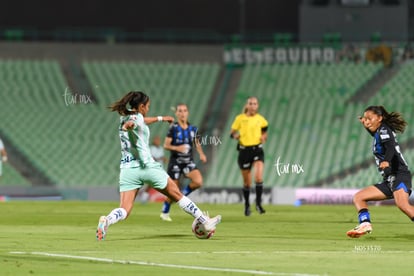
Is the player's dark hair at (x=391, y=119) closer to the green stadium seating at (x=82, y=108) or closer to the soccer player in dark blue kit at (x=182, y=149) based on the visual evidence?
the soccer player in dark blue kit at (x=182, y=149)

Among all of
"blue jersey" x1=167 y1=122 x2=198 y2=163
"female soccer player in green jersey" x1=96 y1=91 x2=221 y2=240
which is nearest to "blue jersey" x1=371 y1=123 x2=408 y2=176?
"female soccer player in green jersey" x1=96 y1=91 x2=221 y2=240

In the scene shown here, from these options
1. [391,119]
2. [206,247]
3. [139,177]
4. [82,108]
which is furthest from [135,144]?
[82,108]

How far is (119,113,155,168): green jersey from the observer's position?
57.3 feet

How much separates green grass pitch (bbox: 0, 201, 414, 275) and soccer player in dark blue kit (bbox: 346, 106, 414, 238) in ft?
1.69

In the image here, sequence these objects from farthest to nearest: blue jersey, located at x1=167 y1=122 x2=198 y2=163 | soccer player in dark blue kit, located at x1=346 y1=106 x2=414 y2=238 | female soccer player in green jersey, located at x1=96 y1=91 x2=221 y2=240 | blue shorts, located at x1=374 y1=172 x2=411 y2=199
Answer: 1. blue jersey, located at x1=167 y1=122 x2=198 y2=163
2. blue shorts, located at x1=374 y1=172 x2=411 y2=199
3. soccer player in dark blue kit, located at x1=346 y1=106 x2=414 y2=238
4. female soccer player in green jersey, located at x1=96 y1=91 x2=221 y2=240

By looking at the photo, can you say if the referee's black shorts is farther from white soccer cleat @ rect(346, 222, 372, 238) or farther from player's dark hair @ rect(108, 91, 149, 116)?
player's dark hair @ rect(108, 91, 149, 116)

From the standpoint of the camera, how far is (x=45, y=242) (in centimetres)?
1727

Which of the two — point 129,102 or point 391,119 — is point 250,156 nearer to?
point 391,119

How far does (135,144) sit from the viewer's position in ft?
57.6

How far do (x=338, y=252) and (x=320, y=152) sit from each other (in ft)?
81.6

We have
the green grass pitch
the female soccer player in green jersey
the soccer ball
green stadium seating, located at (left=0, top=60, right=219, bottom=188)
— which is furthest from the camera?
green stadium seating, located at (left=0, top=60, right=219, bottom=188)

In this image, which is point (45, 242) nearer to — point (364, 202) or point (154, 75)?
point (364, 202)

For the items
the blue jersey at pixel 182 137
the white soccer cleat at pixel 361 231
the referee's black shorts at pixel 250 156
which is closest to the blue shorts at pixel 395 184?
the white soccer cleat at pixel 361 231

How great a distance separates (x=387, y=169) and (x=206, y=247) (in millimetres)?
3461
